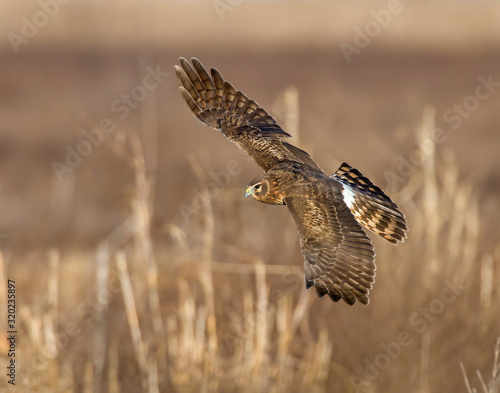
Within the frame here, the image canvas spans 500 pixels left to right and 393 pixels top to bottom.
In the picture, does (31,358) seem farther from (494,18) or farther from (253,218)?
(494,18)

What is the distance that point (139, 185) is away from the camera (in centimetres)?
549

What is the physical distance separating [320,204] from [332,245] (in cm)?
23

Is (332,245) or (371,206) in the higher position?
(371,206)

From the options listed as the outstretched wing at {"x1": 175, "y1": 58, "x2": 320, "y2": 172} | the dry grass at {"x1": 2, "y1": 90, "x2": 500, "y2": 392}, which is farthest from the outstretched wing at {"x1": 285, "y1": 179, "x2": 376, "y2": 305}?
the dry grass at {"x1": 2, "y1": 90, "x2": 500, "y2": 392}

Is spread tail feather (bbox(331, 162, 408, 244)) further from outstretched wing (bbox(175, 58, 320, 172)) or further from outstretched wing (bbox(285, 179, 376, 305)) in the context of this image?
outstretched wing (bbox(285, 179, 376, 305))

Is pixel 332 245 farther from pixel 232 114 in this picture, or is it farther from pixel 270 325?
pixel 270 325

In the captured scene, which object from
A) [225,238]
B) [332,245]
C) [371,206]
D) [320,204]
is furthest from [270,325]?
[320,204]

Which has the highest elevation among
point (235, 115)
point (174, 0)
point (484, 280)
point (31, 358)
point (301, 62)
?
point (174, 0)

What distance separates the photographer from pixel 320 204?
3939 mm

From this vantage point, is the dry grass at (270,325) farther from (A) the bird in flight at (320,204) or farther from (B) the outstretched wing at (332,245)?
(B) the outstretched wing at (332,245)

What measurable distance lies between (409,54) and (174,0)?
28.4ft

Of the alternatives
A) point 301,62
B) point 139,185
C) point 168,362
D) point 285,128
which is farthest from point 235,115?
point 301,62

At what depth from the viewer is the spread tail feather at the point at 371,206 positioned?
4.43 metres

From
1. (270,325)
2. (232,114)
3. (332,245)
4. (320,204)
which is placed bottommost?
(270,325)
